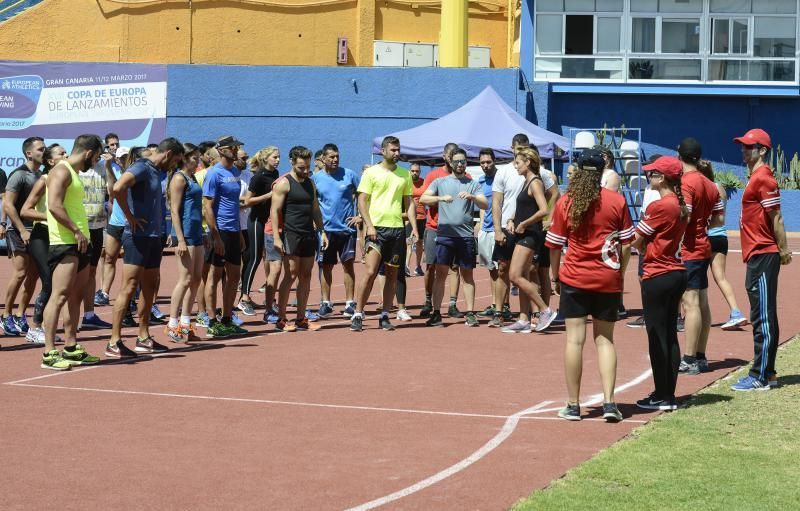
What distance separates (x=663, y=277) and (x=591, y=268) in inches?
37.0

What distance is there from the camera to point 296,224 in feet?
44.7

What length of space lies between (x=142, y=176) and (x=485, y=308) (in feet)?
19.7

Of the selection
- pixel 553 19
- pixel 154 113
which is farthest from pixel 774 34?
pixel 154 113

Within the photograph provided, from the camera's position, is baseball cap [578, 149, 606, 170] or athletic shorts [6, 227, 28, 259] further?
athletic shorts [6, 227, 28, 259]

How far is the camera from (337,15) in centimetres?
4347

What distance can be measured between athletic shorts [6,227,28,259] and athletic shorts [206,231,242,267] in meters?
1.94

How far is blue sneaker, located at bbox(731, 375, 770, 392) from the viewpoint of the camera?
9961mm

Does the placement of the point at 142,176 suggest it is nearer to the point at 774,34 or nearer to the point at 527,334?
the point at 527,334

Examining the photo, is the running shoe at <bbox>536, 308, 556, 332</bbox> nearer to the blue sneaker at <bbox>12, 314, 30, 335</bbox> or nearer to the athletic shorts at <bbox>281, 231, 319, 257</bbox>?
the athletic shorts at <bbox>281, 231, 319, 257</bbox>

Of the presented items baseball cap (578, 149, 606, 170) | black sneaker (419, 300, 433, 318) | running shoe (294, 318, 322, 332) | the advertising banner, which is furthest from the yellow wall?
baseball cap (578, 149, 606, 170)

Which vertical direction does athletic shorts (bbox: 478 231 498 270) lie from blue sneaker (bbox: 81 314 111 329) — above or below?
above

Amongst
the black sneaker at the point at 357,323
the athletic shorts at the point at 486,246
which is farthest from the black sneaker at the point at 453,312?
the black sneaker at the point at 357,323

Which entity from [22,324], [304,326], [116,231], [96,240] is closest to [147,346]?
[116,231]

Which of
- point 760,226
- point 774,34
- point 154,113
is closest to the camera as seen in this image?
point 760,226
